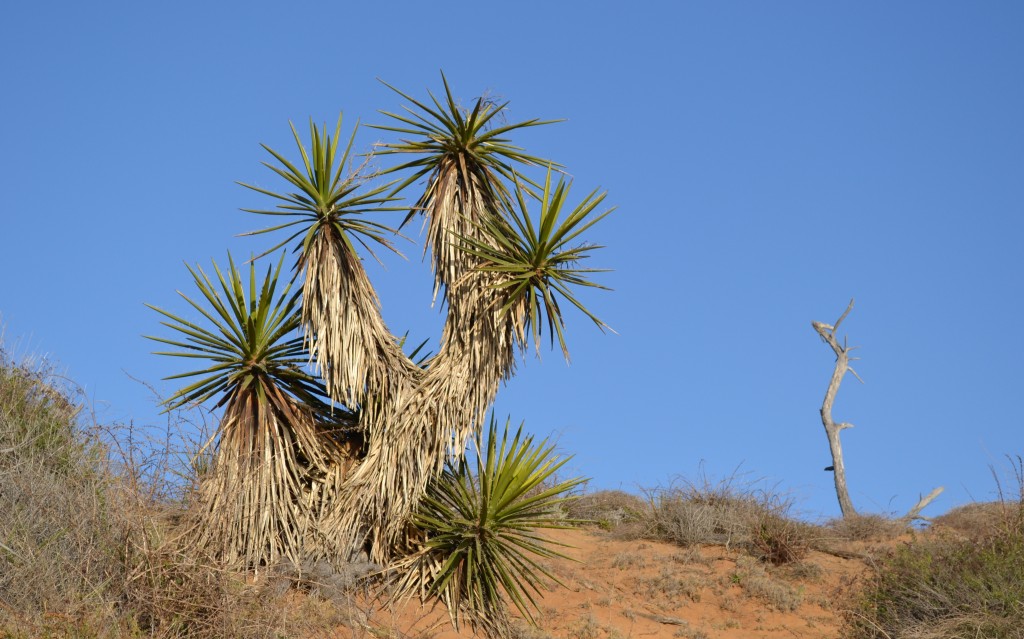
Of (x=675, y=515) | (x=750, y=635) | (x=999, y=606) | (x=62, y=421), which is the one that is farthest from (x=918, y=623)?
(x=62, y=421)

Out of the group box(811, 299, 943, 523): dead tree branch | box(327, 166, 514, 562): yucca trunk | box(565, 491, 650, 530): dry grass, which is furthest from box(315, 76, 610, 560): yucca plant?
box(811, 299, 943, 523): dead tree branch

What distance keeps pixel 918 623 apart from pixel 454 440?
544 centimetres

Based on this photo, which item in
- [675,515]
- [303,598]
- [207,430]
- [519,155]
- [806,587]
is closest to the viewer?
[207,430]

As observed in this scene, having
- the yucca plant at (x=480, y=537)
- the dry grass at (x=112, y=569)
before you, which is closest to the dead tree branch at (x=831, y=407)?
the yucca plant at (x=480, y=537)

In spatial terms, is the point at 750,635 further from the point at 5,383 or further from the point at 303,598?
the point at 5,383

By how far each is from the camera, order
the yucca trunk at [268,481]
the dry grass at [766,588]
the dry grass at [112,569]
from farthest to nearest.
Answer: the dry grass at [766,588] → the yucca trunk at [268,481] → the dry grass at [112,569]

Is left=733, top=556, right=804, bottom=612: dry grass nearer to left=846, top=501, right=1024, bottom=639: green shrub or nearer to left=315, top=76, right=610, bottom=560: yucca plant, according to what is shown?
left=846, top=501, right=1024, bottom=639: green shrub

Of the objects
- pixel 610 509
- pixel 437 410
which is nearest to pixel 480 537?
pixel 437 410

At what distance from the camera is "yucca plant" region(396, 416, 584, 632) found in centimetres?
1133

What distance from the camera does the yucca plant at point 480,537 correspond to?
11328mm

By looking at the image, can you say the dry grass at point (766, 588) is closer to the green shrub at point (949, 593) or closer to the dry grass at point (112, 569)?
the green shrub at point (949, 593)

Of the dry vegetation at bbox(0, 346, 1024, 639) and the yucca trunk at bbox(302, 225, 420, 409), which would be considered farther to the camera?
the yucca trunk at bbox(302, 225, 420, 409)

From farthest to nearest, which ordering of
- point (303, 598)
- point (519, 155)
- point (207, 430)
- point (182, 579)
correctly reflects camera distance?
point (519, 155) < point (303, 598) < point (207, 430) < point (182, 579)

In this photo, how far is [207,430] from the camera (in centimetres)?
998
